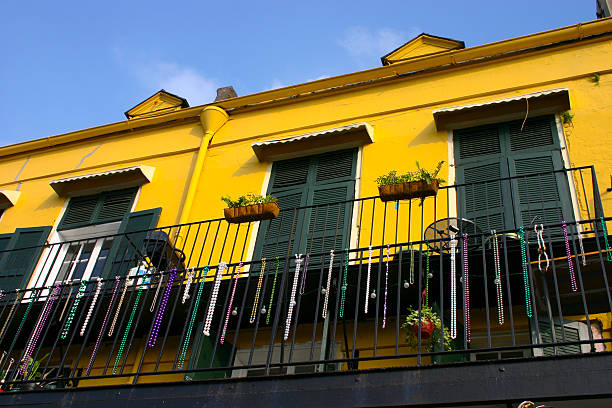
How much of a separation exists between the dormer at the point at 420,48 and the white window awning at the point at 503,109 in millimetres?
1757

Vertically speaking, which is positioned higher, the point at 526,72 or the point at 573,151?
the point at 526,72

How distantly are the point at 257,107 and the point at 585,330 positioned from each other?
6.05m

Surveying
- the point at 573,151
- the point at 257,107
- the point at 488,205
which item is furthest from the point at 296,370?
the point at 257,107

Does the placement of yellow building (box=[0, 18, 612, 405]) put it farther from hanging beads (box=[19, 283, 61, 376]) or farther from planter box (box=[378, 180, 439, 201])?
planter box (box=[378, 180, 439, 201])

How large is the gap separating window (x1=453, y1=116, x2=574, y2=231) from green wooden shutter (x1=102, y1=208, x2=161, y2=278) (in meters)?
4.06

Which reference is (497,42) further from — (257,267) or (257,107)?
(257,267)

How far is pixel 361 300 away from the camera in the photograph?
22.0 feet

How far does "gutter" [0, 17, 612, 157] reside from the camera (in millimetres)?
8938

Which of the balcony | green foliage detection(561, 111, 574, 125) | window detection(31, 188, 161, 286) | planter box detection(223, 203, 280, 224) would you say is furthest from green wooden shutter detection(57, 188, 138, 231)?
green foliage detection(561, 111, 574, 125)

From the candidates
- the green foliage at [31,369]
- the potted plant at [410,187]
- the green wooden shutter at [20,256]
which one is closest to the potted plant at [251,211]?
the potted plant at [410,187]

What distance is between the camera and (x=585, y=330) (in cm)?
567

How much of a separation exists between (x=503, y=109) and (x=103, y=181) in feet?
18.7

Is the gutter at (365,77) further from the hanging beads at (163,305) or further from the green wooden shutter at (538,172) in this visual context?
the hanging beads at (163,305)

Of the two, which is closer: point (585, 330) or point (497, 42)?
→ point (585, 330)
